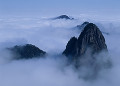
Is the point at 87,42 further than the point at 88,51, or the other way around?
the point at 88,51

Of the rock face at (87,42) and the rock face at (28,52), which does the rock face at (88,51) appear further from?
the rock face at (28,52)

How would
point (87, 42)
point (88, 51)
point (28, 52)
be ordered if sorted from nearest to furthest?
point (87, 42) → point (88, 51) → point (28, 52)

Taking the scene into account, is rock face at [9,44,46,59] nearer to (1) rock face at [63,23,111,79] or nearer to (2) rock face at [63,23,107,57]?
(1) rock face at [63,23,111,79]

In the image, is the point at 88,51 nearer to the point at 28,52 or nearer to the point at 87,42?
the point at 87,42

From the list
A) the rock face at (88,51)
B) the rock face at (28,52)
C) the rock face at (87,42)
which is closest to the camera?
the rock face at (87,42)

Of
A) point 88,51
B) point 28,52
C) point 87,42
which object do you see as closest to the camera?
point 87,42

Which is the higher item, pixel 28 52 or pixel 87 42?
pixel 87 42

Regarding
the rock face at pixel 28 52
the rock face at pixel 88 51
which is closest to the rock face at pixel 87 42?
the rock face at pixel 88 51

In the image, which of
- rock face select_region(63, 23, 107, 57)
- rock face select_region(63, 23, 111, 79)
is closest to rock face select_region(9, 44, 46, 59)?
rock face select_region(63, 23, 111, 79)

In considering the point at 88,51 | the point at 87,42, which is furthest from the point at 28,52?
the point at 87,42
